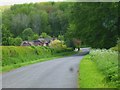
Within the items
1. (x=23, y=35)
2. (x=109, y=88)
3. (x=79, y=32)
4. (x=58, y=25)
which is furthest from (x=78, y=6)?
(x=23, y=35)

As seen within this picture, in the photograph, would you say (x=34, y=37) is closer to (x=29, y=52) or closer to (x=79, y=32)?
(x=29, y=52)

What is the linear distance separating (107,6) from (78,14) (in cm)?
830

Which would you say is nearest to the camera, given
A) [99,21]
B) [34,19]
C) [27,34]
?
[99,21]

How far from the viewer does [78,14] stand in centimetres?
3647

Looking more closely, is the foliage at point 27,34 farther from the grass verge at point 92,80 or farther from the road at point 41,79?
the grass verge at point 92,80

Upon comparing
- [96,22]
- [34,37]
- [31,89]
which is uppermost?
[96,22]

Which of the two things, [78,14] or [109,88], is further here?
[78,14]

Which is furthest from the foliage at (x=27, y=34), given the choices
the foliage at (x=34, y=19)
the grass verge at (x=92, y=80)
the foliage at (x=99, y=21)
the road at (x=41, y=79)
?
the grass verge at (x=92, y=80)

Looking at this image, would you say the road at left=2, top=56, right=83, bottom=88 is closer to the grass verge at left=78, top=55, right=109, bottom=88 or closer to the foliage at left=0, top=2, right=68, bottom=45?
the grass verge at left=78, top=55, right=109, bottom=88

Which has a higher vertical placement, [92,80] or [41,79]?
[92,80]

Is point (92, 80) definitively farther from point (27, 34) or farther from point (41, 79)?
point (27, 34)

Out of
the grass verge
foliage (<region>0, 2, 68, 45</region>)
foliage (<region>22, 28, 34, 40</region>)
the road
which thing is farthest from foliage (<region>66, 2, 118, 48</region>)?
foliage (<region>22, 28, 34, 40</region>)

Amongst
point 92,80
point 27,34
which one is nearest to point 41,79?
point 92,80

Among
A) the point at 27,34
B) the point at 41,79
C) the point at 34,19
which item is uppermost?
the point at 41,79
